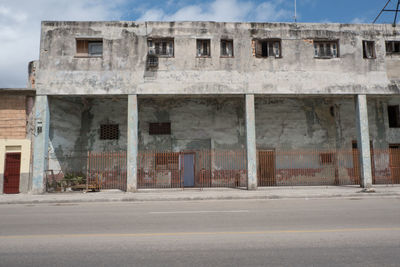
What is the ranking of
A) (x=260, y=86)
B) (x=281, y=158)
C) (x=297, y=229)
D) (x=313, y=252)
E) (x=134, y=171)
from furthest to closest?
(x=281, y=158) < (x=260, y=86) < (x=134, y=171) < (x=297, y=229) < (x=313, y=252)

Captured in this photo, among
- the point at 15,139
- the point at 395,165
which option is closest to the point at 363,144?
the point at 395,165

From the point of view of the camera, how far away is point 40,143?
14258 millimetres

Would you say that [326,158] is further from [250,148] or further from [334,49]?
[334,49]

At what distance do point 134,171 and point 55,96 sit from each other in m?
5.88

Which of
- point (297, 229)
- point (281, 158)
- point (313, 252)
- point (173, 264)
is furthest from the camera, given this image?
point (281, 158)

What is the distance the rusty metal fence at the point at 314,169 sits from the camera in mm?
17297

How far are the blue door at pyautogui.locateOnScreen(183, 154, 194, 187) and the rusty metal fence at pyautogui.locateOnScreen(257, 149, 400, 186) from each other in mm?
4053

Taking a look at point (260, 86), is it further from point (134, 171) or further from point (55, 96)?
point (55, 96)

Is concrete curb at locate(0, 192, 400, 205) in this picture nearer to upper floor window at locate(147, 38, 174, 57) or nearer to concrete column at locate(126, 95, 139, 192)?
concrete column at locate(126, 95, 139, 192)

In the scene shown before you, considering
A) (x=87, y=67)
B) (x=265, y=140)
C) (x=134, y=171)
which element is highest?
(x=87, y=67)

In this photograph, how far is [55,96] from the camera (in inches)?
599

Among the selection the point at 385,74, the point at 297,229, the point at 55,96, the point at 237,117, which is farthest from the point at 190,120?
the point at 297,229

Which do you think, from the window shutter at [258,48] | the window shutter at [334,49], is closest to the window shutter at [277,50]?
the window shutter at [258,48]

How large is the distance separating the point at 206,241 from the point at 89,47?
1400 centimetres
